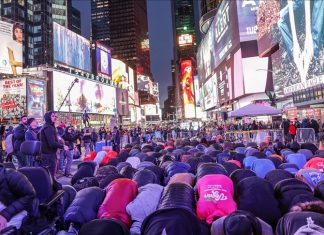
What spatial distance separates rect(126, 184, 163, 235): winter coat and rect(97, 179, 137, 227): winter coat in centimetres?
9

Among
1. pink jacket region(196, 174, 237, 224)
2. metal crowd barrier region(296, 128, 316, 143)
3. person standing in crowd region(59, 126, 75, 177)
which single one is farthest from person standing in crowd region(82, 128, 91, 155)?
pink jacket region(196, 174, 237, 224)

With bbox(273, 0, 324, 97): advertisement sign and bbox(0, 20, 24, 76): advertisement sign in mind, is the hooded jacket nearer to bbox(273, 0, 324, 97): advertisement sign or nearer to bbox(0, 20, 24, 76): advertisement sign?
bbox(273, 0, 324, 97): advertisement sign

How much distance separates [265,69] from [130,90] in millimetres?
54735

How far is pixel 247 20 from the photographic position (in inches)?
1921

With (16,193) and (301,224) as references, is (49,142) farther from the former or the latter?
(301,224)

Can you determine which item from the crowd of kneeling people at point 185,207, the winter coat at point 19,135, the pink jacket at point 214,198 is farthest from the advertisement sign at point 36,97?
the pink jacket at point 214,198

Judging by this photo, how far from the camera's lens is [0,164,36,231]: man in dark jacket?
4.16 metres

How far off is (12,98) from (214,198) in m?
41.0

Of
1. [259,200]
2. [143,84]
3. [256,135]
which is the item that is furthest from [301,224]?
[143,84]

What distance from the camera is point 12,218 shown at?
4.11 metres

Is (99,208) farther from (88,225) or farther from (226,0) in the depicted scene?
(226,0)

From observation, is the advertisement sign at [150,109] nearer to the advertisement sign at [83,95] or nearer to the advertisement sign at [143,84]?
the advertisement sign at [143,84]

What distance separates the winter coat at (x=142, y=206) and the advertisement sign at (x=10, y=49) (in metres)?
39.5

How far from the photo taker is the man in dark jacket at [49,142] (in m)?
8.88
